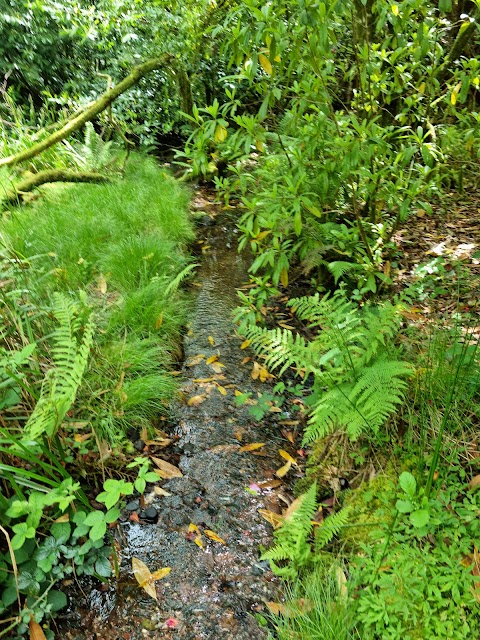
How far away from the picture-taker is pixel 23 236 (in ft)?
13.0

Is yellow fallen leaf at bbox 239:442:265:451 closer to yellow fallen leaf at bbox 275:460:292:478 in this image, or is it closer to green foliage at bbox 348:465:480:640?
yellow fallen leaf at bbox 275:460:292:478

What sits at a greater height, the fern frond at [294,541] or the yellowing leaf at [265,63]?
the yellowing leaf at [265,63]

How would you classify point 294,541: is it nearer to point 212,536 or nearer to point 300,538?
point 300,538

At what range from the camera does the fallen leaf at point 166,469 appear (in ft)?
8.54

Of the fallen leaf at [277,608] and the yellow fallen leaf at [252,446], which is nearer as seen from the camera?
the fallen leaf at [277,608]

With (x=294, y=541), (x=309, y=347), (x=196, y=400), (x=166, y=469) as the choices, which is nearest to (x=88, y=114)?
(x=196, y=400)

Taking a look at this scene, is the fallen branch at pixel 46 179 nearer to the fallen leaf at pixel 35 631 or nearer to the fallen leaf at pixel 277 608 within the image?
the fallen leaf at pixel 35 631

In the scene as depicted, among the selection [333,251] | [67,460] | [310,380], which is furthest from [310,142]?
[67,460]

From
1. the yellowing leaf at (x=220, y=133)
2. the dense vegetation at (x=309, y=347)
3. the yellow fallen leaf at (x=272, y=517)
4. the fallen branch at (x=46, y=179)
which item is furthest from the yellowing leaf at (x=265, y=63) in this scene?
the fallen branch at (x=46, y=179)

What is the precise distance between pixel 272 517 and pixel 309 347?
3.37 ft

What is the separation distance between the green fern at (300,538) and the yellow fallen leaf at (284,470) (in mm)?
387

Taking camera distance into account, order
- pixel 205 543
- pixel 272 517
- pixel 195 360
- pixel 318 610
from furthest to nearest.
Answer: pixel 195 360
pixel 272 517
pixel 205 543
pixel 318 610

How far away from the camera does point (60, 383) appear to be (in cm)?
243

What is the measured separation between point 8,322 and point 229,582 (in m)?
1.79
